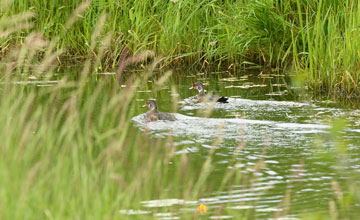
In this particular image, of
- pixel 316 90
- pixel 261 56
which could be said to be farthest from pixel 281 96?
pixel 261 56

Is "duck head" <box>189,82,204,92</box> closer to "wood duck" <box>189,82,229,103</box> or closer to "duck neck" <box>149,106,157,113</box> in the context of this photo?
"wood duck" <box>189,82,229,103</box>

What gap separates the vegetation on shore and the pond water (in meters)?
0.69

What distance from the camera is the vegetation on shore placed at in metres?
14.8

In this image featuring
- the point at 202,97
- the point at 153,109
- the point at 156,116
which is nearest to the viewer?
the point at 156,116

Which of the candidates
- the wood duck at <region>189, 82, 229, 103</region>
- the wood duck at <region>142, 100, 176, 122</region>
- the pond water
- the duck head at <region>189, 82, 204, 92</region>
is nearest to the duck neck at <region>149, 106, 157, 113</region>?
the wood duck at <region>142, 100, 176, 122</region>

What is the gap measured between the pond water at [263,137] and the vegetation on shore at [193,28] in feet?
2.27

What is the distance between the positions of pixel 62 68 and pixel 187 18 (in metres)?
2.75

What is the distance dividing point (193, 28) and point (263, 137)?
6973 mm

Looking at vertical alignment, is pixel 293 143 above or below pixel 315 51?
below

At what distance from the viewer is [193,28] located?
52.5 feet

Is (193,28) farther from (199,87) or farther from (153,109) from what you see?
(153,109)

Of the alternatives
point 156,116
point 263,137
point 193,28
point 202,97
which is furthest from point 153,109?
point 193,28

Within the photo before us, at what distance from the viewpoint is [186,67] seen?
1616 cm

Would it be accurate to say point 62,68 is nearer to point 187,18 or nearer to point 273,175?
point 187,18
